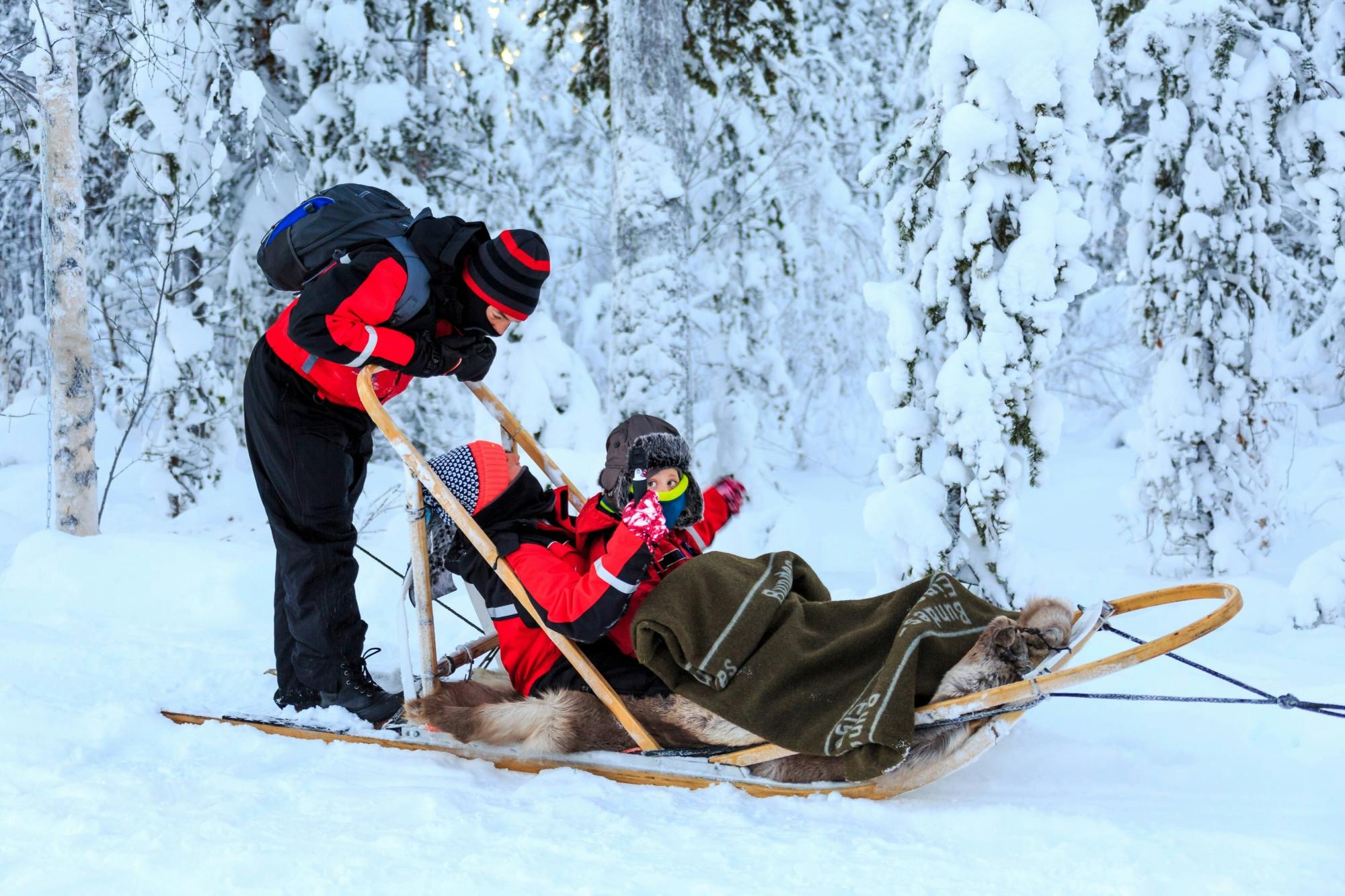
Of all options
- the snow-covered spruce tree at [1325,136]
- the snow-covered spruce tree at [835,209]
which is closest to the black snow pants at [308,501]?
the snow-covered spruce tree at [1325,136]

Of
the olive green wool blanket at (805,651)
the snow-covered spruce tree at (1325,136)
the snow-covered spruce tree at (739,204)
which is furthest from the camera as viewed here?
the snow-covered spruce tree at (739,204)

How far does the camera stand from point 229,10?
6.96 meters

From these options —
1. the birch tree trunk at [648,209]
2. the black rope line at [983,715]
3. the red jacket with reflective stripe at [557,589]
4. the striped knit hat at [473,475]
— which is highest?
the birch tree trunk at [648,209]

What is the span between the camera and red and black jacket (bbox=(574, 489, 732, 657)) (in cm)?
291

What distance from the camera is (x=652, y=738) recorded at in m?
2.76

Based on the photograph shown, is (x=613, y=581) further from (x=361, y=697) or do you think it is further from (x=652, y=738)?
(x=361, y=697)

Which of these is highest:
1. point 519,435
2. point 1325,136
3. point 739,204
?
point 739,204

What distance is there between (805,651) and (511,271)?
1.39 metres

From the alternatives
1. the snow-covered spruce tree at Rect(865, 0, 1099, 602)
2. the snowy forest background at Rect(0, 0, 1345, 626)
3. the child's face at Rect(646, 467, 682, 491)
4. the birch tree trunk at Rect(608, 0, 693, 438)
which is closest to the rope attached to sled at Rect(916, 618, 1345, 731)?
the child's face at Rect(646, 467, 682, 491)

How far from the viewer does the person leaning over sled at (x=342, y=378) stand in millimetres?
2850

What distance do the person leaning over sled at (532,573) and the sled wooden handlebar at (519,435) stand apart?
19 centimetres

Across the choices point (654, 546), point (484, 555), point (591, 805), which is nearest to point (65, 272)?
point (484, 555)

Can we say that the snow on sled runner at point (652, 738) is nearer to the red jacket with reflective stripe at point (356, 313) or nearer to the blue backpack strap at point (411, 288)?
the red jacket with reflective stripe at point (356, 313)

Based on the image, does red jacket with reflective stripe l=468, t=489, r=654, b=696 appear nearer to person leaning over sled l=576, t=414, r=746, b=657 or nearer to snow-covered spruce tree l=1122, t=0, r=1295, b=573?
person leaning over sled l=576, t=414, r=746, b=657
